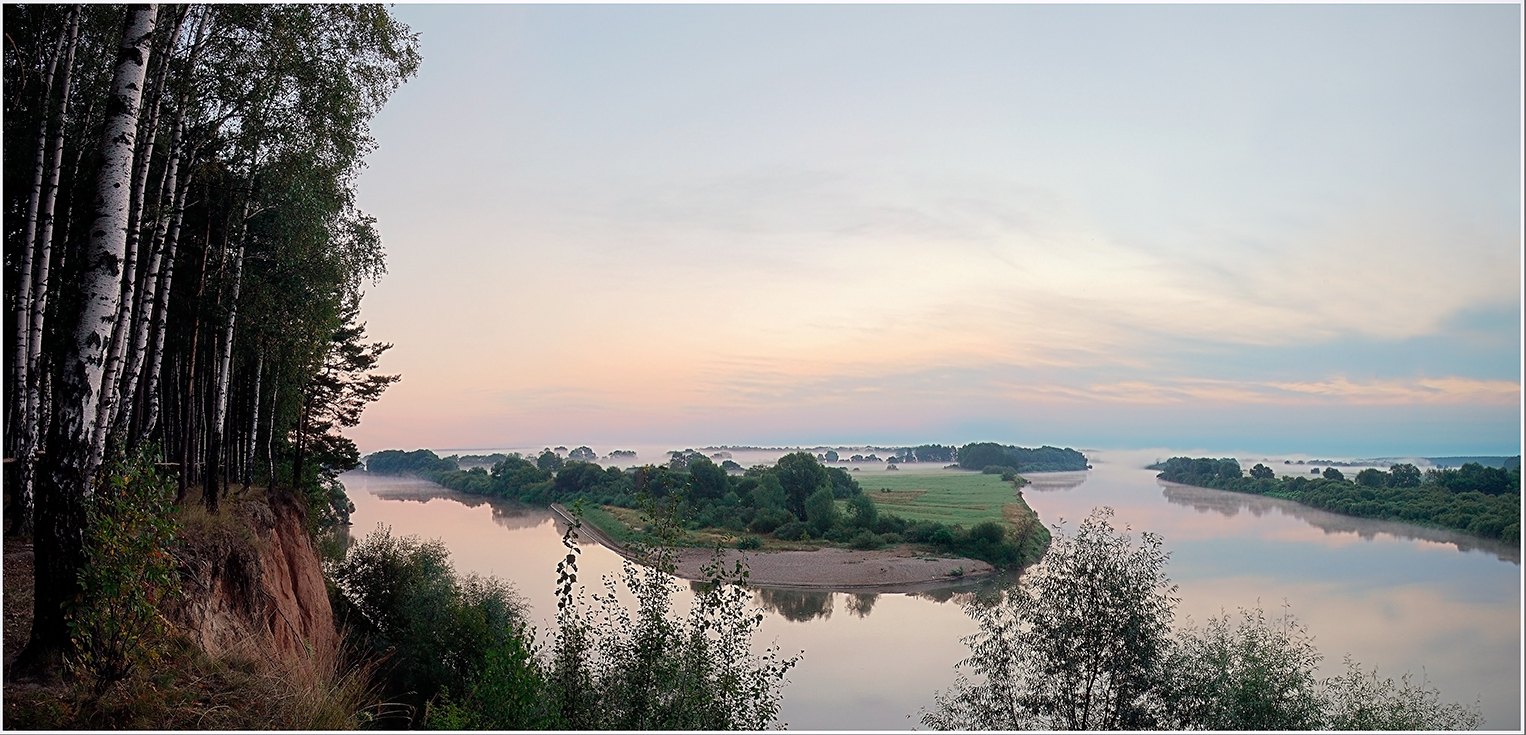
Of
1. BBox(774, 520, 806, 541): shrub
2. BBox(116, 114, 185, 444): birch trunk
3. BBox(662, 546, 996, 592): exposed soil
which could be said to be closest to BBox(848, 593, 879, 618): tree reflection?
BBox(662, 546, 996, 592): exposed soil

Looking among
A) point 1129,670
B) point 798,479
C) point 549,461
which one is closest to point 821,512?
point 798,479

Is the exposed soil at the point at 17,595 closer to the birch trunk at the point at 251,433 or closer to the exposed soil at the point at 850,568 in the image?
the birch trunk at the point at 251,433

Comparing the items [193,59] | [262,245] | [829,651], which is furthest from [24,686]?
[829,651]

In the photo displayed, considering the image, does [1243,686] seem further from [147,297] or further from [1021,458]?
[1021,458]

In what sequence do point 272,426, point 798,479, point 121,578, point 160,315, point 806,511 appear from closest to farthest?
point 121,578, point 160,315, point 272,426, point 806,511, point 798,479

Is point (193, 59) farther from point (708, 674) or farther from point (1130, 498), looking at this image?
point (1130, 498)

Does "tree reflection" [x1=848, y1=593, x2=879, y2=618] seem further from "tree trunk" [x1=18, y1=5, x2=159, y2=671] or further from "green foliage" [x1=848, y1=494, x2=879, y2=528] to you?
"tree trunk" [x1=18, y1=5, x2=159, y2=671]
